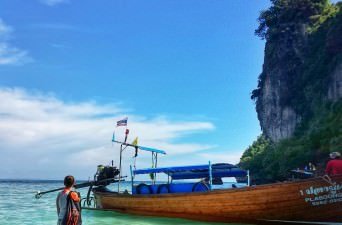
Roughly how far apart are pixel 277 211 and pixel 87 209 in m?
13.4

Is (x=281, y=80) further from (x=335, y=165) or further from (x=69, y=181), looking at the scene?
(x=69, y=181)

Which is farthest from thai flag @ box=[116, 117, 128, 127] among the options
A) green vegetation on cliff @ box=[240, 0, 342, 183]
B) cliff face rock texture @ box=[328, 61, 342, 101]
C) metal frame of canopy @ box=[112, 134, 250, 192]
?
cliff face rock texture @ box=[328, 61, 342, 101]

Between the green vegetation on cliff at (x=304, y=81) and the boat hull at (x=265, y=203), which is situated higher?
the green vegetation on cliff at (x=304, y=81)

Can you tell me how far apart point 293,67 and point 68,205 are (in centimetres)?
5885

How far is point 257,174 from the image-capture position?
2115 inches

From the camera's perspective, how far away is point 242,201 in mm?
15227

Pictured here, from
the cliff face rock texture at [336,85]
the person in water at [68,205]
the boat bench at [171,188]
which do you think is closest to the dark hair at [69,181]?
the person in water at [68,205]

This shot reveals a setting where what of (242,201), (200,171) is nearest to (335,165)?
(242,201)

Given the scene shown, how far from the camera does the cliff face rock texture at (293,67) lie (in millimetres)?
55125

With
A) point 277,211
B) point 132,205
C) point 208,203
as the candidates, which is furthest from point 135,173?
point 277,211

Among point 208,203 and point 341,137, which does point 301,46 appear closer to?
point 341,137

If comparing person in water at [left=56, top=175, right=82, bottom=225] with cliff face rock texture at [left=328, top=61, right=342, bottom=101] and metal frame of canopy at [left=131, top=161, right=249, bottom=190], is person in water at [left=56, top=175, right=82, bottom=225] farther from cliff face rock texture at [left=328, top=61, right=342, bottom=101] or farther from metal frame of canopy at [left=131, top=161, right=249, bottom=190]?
cliff face rock texture at [left=328, top=61, right=342, bottom=101]

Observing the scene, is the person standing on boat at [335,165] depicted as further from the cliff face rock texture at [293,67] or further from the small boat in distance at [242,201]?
the cliff face rock texture at [293,67]

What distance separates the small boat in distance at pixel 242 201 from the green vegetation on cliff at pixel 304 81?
68.7 ft
